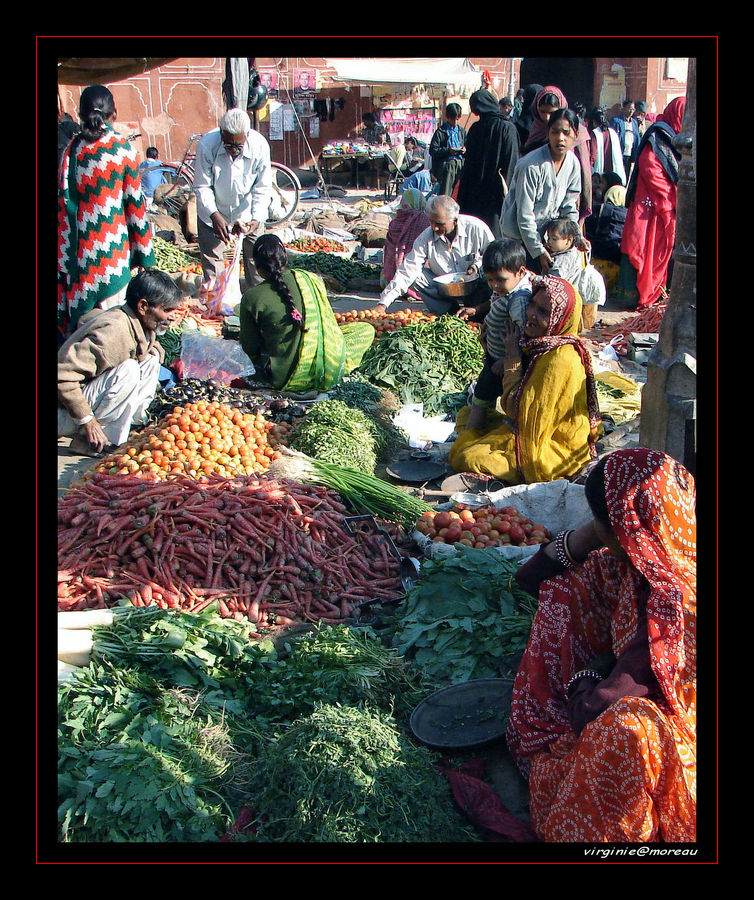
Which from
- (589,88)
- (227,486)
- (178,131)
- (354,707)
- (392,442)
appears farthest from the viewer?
(589,88)

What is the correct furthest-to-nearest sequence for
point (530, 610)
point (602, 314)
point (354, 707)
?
point (602, 314)
point (530, 610)
point (354, 707)

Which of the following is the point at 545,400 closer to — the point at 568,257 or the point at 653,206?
the point at 568,257

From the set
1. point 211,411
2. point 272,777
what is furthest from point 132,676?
point 211,411

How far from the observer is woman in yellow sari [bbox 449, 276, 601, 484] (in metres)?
4.48

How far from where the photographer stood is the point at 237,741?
271cm

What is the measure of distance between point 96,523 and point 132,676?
1062 mm

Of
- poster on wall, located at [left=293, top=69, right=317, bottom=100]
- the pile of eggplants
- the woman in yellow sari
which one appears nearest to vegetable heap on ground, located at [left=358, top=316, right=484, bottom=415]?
the pile of eggplants

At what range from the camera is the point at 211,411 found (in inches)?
190

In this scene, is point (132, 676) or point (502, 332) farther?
point (502, 332)

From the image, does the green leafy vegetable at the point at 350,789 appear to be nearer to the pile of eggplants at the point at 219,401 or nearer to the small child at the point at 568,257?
the pile of eggplants at the point at 219,401

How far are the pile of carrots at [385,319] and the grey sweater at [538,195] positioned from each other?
1.03 meters

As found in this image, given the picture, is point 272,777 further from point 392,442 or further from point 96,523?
point 392,442

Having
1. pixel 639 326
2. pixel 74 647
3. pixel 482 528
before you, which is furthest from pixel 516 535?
pixel 639 326

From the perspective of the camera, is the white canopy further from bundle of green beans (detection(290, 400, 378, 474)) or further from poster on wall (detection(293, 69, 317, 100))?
bundle of green beans (detection(290, 400, 378, 474))
